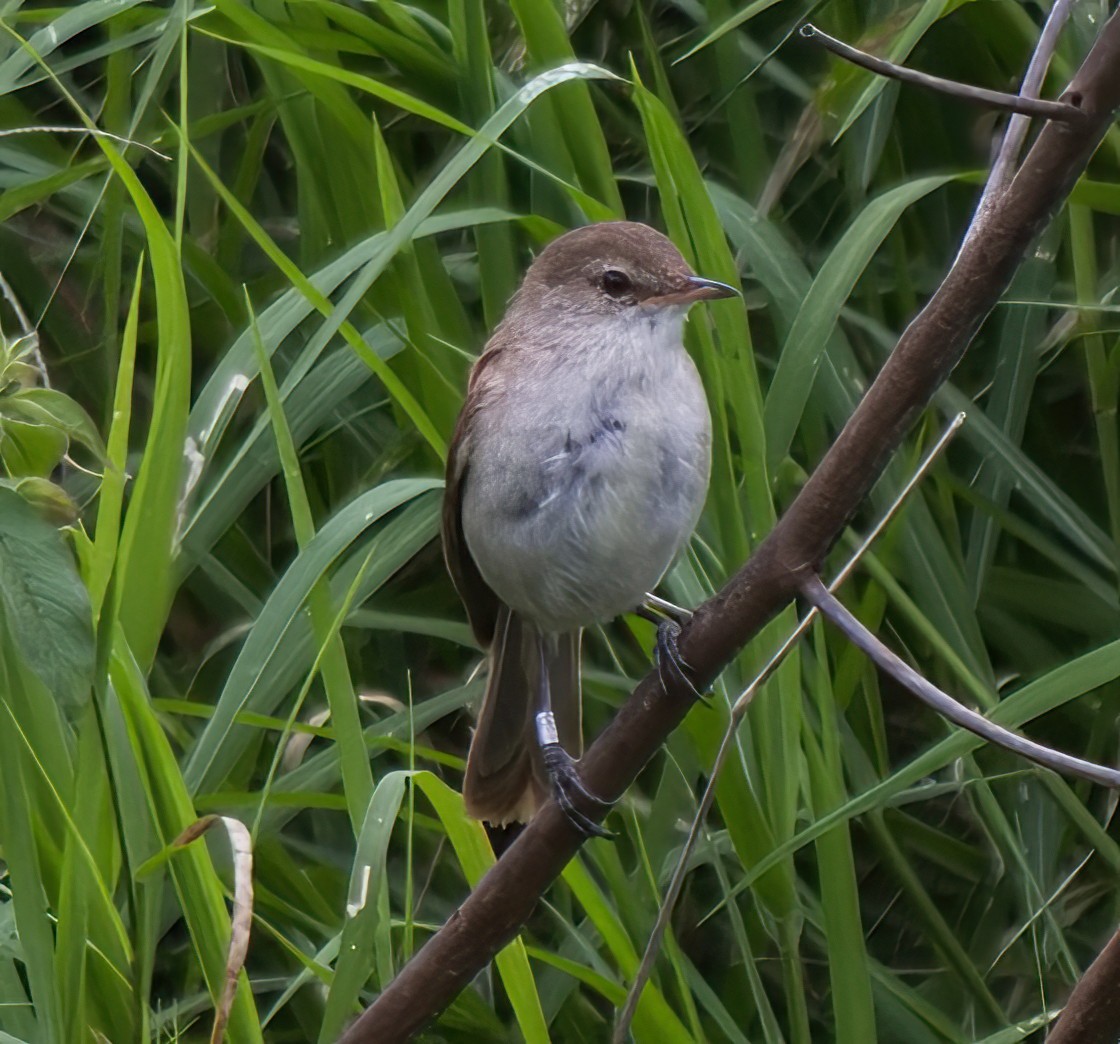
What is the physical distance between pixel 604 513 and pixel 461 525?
0.35 metres

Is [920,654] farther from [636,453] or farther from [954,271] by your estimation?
[954,271]

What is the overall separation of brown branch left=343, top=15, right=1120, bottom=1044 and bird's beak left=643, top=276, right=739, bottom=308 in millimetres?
719

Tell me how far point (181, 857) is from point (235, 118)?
1.45 m

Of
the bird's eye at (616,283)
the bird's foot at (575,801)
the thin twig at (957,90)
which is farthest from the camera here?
the bird's eye at (616,283)

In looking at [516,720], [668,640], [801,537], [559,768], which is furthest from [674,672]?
[516,720]

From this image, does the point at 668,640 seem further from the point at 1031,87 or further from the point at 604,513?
the point at 1031,87

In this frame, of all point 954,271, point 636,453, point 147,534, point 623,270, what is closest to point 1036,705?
point 636,453

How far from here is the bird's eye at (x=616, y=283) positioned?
230 centimetres

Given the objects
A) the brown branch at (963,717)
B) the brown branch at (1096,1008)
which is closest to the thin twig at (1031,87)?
the brown branch at (963,717)

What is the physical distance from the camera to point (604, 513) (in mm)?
2133

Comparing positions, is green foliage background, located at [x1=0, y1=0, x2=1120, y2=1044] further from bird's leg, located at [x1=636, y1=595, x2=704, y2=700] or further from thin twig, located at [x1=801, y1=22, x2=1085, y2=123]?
thin twig, located at [x1=801, y1=22, x2=1085, y2=123]

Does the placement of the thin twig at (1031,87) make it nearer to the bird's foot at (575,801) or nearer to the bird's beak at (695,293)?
the bird's foot at (575,801)

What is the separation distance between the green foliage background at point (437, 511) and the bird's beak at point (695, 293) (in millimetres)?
78

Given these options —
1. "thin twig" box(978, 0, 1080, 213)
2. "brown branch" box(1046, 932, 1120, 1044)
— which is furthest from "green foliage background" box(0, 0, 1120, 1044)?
"thin twig" box(978, 0, 1080, 213)
